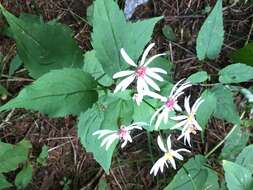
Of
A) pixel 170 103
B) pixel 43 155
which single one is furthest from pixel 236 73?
pixel 43 155

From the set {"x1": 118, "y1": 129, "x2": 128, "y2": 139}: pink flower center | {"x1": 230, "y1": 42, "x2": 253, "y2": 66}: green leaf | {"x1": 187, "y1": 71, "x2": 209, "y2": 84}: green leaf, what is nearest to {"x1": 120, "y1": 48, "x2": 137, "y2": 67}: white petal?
{"x1": 118, "y1": 129, "x2": 128, "y2": 139}: pink flower center

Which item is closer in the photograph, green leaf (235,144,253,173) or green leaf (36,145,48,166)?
green leaf (235,144,253,173)

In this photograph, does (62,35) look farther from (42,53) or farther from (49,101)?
(49,101)

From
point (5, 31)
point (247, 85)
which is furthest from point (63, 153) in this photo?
point (247, 85)

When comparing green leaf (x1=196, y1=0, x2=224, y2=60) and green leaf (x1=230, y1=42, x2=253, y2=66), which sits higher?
green leaf (x1=196, y1=0, x2=224, y2=60)

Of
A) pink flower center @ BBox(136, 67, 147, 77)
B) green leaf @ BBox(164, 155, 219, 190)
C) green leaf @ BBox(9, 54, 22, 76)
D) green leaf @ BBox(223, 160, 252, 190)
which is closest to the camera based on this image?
pink flower center @ BBox(136, 67, 147, 77)

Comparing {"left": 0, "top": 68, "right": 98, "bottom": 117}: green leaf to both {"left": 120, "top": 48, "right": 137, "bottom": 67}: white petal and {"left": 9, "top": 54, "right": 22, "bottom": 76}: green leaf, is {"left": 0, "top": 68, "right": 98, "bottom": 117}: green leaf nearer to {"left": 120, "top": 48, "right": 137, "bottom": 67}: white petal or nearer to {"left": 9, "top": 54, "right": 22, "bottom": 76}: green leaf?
{"left": 120, "top": 48, "right": 137, "bottom": 67}: white petal

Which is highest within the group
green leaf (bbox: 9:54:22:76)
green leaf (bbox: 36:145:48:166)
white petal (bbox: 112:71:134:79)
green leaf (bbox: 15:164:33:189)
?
white petal (bbox: 112:71:134:79)

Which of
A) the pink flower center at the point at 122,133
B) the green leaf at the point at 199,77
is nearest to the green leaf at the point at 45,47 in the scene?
the pink flower center at the point at 122,133
